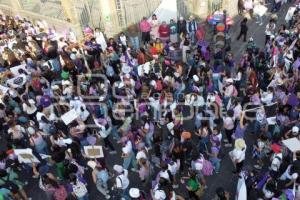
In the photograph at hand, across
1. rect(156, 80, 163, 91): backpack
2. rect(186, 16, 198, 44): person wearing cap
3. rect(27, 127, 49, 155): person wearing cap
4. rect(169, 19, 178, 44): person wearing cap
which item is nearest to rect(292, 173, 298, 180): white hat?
rect(156, 80, 163, 91): backpack

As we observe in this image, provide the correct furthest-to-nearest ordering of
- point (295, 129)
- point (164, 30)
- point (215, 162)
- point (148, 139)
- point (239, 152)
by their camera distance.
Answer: point (164, 30)
point (148, 139)
point (215, 162)
point (295, 129)
point (239, 152)

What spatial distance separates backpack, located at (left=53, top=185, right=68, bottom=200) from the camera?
9367 millimetres

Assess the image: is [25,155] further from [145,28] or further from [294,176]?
[145,28]

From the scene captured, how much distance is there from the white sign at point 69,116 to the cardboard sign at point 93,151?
1483mm

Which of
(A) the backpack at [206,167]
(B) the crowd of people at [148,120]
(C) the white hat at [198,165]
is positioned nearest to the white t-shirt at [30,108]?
(B) the crowd of people at [148,120]

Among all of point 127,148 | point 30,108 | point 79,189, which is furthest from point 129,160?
point 30,108

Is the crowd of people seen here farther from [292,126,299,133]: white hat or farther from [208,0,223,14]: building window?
[208,0,223,14]: building window

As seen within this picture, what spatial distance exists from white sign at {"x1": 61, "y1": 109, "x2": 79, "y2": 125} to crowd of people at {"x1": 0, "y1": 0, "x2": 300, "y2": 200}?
0.08 ft

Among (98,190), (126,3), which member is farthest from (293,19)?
(98,190)

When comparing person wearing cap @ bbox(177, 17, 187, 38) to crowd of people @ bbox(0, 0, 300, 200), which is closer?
crowd of people @ bbox(0, 0, 300, 200)

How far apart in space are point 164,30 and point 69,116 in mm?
6860

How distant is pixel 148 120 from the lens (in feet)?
36.4

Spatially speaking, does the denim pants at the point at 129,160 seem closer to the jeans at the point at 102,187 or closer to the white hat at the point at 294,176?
the jeans at the point at 102,187

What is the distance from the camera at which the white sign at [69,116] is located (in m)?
11.3
